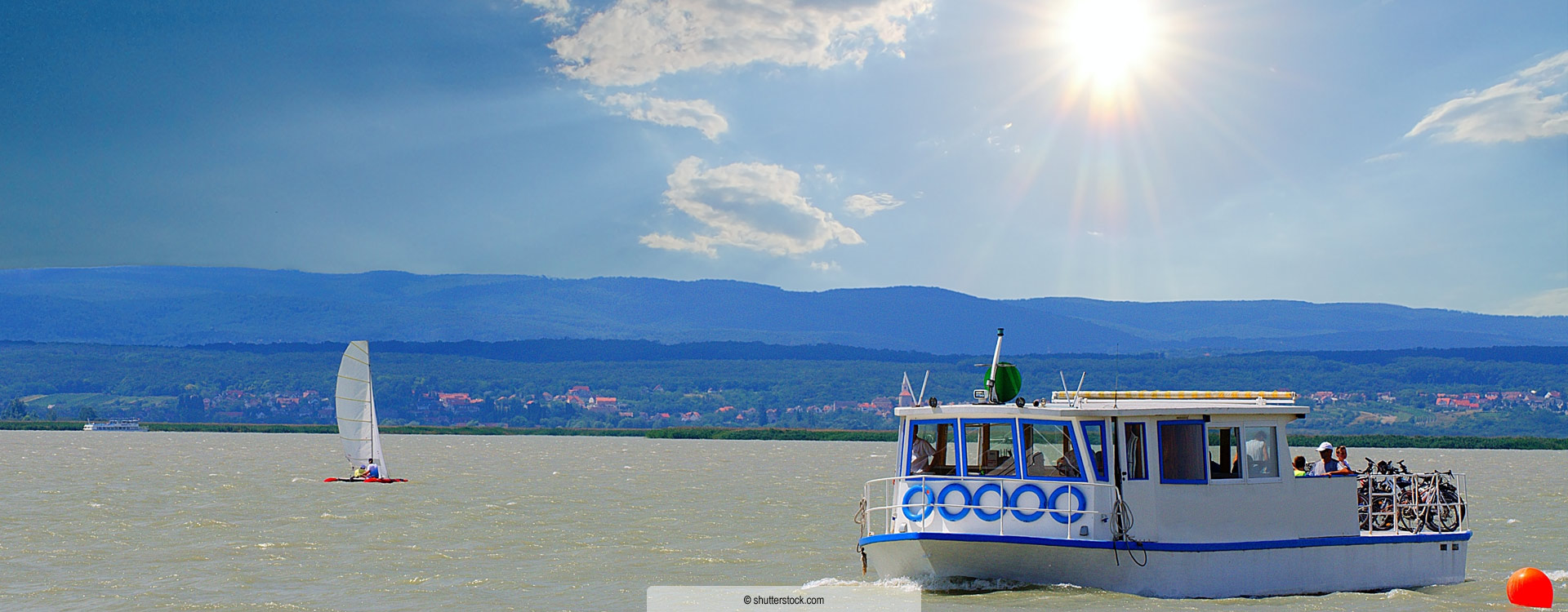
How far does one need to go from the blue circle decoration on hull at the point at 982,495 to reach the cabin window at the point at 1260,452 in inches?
142

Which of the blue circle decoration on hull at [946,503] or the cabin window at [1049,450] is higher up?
the cabin window at [1049,450]

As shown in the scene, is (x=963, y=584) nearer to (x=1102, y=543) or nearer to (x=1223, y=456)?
(x=1102, y=543)

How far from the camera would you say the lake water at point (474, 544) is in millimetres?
20109

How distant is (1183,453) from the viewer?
1892 cm

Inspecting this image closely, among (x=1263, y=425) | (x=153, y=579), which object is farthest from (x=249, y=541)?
(x=1263, y=425)

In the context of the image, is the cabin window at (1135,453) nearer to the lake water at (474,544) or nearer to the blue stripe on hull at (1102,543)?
the blue stripe on hull at (1102,543)

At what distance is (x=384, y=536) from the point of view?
30281 millimetres

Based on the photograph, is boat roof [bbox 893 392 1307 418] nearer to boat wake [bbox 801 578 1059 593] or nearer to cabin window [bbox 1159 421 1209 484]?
cabin window [bbox 1159 421 1209 484]

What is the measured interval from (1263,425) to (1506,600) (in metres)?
5.03

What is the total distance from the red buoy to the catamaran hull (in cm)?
300

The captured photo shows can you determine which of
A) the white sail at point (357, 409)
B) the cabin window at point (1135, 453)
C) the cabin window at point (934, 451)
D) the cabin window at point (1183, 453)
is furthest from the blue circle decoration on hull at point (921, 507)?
the white sail at point (357, 409)

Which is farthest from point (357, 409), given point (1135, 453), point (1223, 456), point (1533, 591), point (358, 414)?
point (1533, 591)

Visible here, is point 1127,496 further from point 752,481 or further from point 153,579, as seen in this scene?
point 752,481

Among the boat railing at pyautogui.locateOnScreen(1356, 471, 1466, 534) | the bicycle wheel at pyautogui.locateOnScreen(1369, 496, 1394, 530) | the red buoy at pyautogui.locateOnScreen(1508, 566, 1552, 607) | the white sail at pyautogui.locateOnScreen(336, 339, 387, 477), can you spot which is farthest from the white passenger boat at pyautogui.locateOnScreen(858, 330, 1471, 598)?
the white sail at pyautogui.locateOnScreen(336, 339, 387, 477)
